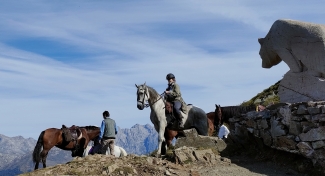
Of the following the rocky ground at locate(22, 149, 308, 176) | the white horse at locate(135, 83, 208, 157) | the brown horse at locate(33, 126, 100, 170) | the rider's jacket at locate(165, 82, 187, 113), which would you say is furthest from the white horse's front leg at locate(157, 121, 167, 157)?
the brown horse at locate(33, 126, 100, 170)

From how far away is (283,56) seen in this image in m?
16.0

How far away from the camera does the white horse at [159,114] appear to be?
1700 cm

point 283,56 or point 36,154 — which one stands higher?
point 283,56

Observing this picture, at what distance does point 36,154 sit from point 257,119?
400 inches

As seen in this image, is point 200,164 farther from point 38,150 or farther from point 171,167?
point 38,150

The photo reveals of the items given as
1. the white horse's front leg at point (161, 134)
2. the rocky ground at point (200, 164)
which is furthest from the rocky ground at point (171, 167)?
the white horse's front leg at point (161, 134)

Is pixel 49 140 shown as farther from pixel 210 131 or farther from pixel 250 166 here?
pixel 250 166

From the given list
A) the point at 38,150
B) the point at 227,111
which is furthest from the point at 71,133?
the point at 227,111

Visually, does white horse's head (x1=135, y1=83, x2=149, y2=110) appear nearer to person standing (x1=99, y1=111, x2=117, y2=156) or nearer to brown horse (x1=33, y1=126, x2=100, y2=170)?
person standing (x1=99, y1=111, x2=117, y2=156)

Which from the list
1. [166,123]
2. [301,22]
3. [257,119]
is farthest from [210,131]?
[301,22]

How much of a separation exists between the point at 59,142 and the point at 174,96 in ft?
22.0

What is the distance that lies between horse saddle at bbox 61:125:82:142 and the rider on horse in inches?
237

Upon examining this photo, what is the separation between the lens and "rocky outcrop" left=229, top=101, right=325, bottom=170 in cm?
1311

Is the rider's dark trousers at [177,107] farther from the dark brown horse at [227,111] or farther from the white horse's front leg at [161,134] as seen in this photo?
the dark brown horse at [227,111]
